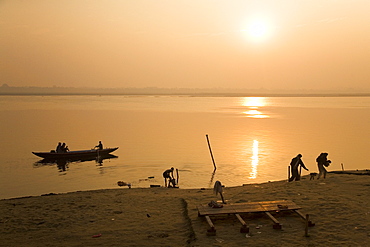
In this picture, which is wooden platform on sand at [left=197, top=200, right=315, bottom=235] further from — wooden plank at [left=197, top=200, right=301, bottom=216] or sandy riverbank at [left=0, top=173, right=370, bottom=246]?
sandy riverbank at [left=0, top=173, right=370, bottom=246]

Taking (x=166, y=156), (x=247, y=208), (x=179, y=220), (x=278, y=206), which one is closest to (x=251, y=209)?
(x=247, y=208)

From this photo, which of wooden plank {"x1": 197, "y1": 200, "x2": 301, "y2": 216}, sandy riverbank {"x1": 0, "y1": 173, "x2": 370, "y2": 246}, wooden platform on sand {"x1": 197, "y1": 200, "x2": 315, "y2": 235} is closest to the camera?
sandy riverbank {"x1": 0, "y1": 173, "x2": 370, "y2": 246}

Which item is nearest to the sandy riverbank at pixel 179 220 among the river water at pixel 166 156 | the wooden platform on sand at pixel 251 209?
the wooden platform on sand at pixel 251 209

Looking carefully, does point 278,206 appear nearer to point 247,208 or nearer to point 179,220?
point 247,208

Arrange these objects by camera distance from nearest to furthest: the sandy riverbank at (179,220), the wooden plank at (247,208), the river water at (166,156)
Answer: the sandy riverbank at (179,220), the wooden plank at (247,208), the river water at (166,156)

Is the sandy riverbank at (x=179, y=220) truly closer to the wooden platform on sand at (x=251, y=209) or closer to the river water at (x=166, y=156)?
the wooden platform on sand at (x=251, y=209)

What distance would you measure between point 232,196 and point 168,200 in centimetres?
293

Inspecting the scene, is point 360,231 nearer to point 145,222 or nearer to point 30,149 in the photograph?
point 145,222

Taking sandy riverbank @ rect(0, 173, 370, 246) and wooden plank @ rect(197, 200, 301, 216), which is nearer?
sandy riverbank @ rect(0, 173, 370, 246)

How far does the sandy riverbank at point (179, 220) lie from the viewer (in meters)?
10.5

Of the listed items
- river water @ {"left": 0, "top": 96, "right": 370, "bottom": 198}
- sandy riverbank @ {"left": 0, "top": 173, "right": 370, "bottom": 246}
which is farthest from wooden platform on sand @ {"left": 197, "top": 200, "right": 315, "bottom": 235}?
river water @ {"left": 0, "top": 96, "right": 370, "bottom": 198}

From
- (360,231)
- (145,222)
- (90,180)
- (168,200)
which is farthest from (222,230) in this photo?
(90,180)

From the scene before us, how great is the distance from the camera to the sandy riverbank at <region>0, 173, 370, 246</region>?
10.5 metres

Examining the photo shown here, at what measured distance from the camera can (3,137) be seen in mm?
53719
